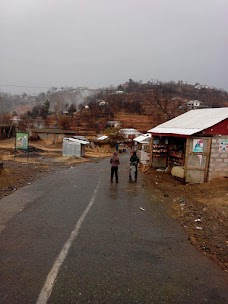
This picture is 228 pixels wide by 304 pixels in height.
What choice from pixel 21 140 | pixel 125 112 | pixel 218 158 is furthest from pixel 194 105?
pixel 218 158

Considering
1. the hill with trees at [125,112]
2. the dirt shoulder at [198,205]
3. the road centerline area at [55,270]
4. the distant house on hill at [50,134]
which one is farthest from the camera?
the hill with trees at [125,112]

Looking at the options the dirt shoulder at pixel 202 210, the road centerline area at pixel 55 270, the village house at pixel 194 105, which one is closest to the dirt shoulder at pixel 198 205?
the dirt shoulder at pixel 202 210

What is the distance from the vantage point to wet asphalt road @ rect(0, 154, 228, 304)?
13.9 feet

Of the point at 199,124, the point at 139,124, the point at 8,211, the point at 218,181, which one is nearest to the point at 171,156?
the point at 199,124

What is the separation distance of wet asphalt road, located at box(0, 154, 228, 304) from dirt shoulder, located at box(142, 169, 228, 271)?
0.36 m

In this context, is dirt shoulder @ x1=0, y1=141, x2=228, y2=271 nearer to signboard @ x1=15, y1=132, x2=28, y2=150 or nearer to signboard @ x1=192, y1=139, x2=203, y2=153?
signboard @ x1=192, y1=139, x2=203, y2=153

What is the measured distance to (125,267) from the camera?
16.8ft

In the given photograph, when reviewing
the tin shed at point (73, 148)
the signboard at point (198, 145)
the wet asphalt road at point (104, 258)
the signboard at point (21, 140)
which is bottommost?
the wet asphalt road at point (104, 258)

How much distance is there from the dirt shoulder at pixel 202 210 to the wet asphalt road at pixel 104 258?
0.36m

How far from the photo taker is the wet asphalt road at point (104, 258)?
Answer: 13.9 feet

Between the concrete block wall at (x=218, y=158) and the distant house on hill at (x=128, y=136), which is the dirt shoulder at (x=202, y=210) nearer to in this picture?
the concrete block wall at (x=218, y=158)

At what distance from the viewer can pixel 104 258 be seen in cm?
546

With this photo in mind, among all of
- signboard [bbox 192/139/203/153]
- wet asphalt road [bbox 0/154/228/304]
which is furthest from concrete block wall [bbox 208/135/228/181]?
wet asphalt road [bbox 0/154/228/304]

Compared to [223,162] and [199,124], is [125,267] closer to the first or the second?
[223,162]
